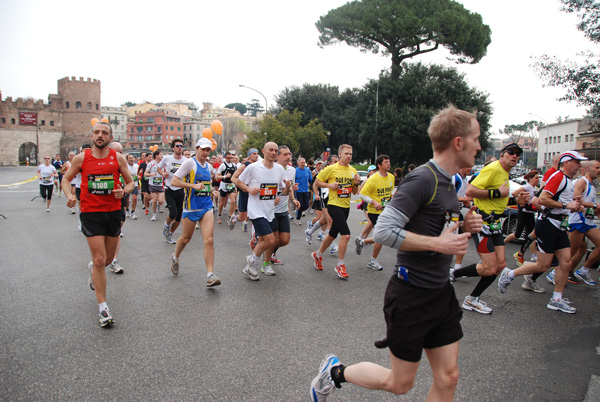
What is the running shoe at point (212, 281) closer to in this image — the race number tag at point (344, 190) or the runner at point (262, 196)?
the runner at point (262, 196)

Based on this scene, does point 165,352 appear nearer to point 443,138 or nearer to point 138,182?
point 443,138

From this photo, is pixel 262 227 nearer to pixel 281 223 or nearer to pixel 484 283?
pixel 281 223

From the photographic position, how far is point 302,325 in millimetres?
4375

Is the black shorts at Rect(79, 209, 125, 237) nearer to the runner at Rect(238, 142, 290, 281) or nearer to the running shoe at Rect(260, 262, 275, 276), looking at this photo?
the runner at Rect(238, 142, 290, 281)

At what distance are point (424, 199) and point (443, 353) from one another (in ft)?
2.81

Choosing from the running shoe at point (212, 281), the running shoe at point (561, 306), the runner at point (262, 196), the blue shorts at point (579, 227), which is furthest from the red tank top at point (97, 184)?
the blue shorts at point (579, 227)

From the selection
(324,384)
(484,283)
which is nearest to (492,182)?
(484,283)

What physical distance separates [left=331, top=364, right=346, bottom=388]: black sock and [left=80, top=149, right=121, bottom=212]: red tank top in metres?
3.03

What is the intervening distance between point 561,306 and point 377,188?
123 inches

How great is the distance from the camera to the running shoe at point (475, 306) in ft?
16.0

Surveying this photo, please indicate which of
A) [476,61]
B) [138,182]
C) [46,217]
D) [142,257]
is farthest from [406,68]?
[142,257]

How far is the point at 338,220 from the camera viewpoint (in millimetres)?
6605

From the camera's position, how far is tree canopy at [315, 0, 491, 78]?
35.3 metres

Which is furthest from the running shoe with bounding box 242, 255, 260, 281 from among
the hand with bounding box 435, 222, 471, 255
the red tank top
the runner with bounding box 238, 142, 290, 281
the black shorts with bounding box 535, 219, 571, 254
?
the hand with bounding box 435, 222, 471, 255
